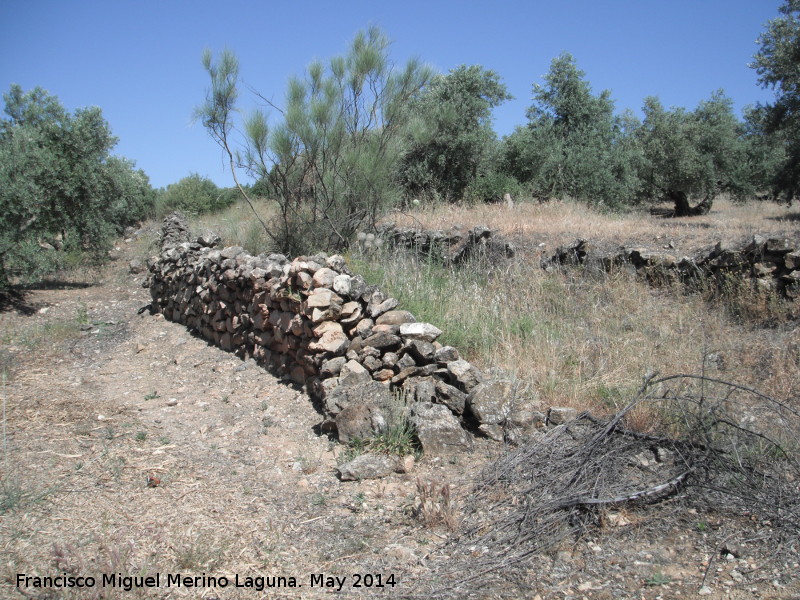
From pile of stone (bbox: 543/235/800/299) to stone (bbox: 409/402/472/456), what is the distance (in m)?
4.87

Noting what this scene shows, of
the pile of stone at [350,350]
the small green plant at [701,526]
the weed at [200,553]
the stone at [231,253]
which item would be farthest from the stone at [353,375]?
the stone at [231,253]

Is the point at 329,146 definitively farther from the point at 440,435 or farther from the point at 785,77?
the point at 785,77

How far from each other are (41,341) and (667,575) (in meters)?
7.99

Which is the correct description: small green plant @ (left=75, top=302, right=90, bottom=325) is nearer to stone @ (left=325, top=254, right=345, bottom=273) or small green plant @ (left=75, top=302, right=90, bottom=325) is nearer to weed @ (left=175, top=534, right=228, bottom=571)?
stone @ (left=325, top=254, right=345, bottom=273)

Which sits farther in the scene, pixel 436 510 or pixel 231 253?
pixel 231 253

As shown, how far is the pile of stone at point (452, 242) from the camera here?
396 inches

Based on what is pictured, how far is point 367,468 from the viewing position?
4227mm

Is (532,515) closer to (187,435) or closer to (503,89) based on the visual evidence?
(187,435)

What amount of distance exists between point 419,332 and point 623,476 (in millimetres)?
2073

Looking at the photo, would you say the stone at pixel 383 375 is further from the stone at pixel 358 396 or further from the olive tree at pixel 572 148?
the olive tree at pixel 572 148

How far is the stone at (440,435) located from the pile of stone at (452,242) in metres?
5.13

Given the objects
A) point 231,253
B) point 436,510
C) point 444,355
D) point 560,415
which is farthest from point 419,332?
point 231,253

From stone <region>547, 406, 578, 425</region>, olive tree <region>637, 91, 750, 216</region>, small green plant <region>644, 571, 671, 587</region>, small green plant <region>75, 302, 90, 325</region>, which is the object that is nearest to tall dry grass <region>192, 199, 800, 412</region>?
stone <region>547, 406, 578, 425</region>

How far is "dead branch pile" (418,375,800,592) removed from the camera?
10.8 ft
